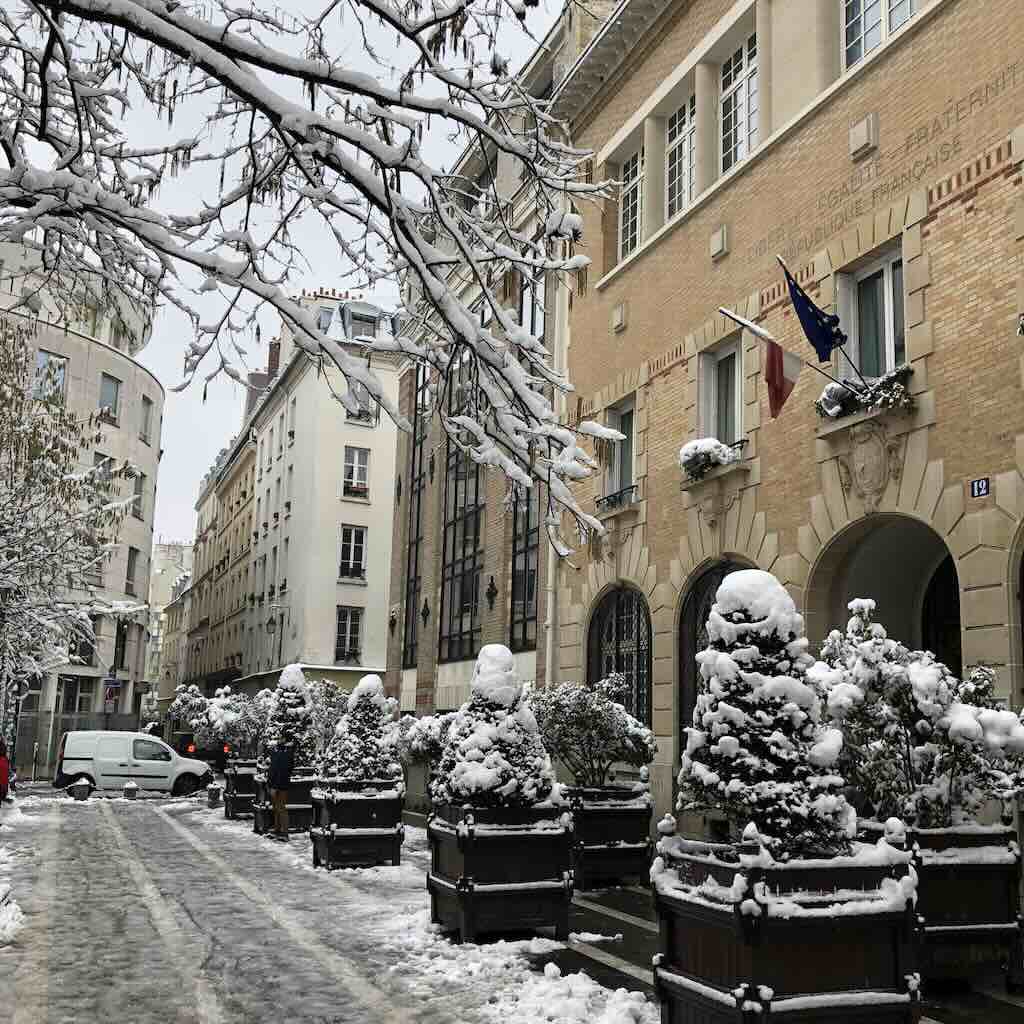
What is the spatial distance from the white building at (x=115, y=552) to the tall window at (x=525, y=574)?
18.6m

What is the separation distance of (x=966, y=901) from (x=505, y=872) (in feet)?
11.6

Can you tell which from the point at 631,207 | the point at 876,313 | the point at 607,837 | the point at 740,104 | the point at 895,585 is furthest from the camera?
the point at 631,207

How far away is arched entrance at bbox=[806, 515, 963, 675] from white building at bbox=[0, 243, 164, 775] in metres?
29.2

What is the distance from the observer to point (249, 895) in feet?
38.1

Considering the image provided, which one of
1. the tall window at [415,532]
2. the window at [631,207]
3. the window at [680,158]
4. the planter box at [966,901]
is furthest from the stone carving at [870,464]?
the tall window at [415,532]

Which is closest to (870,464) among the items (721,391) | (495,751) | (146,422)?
(721,391)

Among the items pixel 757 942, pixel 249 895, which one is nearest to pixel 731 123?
pixel 249 895

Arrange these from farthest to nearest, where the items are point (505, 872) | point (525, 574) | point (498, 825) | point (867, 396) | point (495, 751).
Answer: point (525, 574)
point (867, 396)
point (495, 751)
point (498, 825)
point (505, 872)

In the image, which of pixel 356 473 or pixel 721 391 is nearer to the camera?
pixel 721 391

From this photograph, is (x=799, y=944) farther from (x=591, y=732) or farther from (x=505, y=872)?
(x=591, y=732)

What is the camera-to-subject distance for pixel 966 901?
7.41 m

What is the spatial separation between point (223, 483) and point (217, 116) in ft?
207

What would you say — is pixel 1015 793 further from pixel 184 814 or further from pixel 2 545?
pixel 184 814

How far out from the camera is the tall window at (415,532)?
1212 inches
